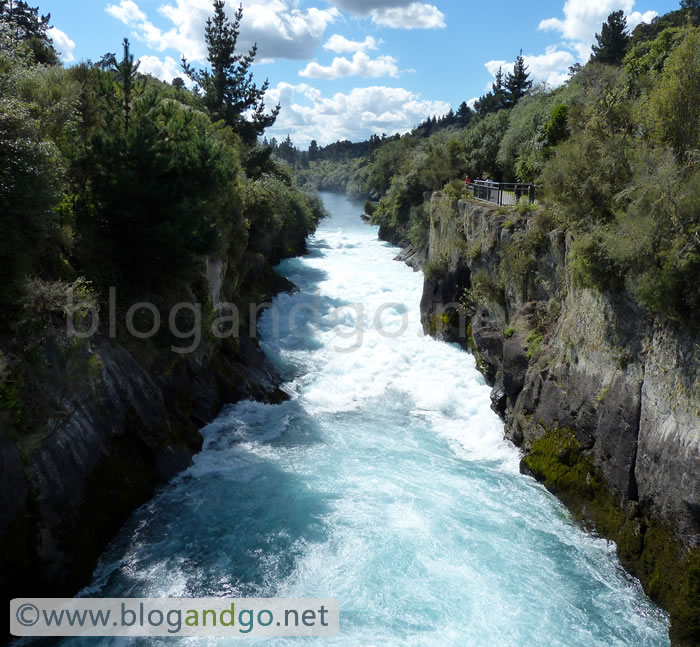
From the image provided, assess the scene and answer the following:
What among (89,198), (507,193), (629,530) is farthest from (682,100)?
(89,198)

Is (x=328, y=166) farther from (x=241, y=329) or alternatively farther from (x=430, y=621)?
(x=430, y=621)

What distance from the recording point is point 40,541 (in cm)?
778

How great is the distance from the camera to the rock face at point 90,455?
24.9 feet

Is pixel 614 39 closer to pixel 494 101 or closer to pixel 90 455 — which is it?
pixel 494 101

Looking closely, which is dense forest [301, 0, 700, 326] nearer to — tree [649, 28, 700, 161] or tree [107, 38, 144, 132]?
tree [649, 28, 700, 161]

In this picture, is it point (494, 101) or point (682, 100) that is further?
point (494, 101)

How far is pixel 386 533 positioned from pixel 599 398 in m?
5.05

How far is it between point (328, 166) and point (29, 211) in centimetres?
15663

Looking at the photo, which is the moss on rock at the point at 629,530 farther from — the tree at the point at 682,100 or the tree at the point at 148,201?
the tree at the point at 148,201

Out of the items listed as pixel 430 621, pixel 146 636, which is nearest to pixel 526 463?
pixel 430 621

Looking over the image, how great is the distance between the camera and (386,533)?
33.0 ft

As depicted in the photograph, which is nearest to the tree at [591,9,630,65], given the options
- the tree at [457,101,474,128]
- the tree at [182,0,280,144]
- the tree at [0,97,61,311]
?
the tree at [182,0,280,144]

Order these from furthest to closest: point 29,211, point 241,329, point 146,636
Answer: point 241,329, point 29,211, point 146,636

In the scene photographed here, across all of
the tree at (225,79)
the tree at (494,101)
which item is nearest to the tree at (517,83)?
the tree at (494,101)
